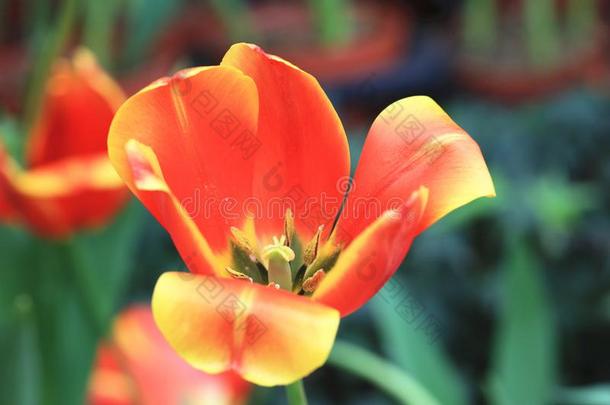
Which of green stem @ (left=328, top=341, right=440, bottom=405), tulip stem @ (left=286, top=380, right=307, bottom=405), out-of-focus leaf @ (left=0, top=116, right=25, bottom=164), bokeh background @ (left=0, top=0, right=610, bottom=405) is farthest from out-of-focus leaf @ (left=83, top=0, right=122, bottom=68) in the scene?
tulip stem @ (left=286, top=380, right=307, bottom=405)

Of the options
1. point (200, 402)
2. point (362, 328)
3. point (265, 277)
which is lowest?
point (362, 328)

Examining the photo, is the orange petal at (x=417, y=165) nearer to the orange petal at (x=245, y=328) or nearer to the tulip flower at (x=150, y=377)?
the orange petal at (x=245, y=328)

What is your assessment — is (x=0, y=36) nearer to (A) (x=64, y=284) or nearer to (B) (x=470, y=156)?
(A) (x=64, y=284)

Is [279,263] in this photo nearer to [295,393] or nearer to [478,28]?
[295,393]

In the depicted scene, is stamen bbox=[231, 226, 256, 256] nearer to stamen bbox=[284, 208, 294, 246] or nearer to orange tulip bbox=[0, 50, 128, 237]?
stamen bbox=[284, 208, 294, 246]

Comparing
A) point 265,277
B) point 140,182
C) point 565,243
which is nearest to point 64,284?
point 265,277

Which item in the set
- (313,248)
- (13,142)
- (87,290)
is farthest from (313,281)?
(13,142)

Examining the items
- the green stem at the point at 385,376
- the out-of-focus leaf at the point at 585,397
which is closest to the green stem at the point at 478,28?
the out-of-focus leaf at the point at 585,397
